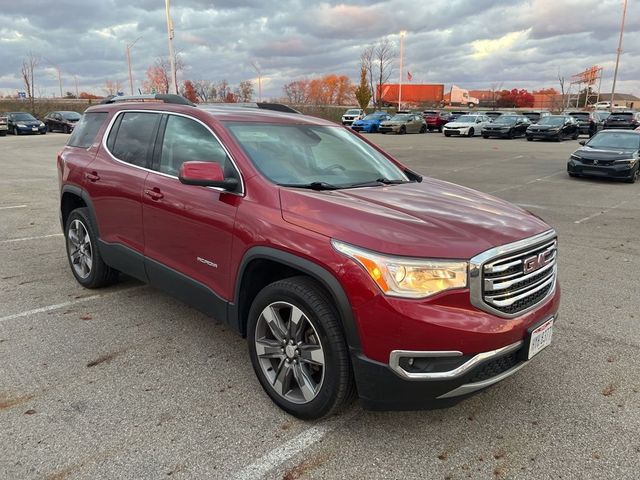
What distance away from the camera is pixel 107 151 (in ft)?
15.1

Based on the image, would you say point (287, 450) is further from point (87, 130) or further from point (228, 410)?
point (87, 130)

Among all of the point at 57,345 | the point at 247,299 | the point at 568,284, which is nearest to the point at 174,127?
the point at 247,299

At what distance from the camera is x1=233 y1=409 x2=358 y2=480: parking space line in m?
2.56

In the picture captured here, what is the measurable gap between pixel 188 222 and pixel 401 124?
33879mm

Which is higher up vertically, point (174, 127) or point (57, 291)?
point (174, 127)

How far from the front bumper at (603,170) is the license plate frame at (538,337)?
12.2 metres

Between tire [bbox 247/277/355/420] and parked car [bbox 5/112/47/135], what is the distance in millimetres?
37174

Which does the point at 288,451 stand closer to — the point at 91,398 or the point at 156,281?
the point at 91,398

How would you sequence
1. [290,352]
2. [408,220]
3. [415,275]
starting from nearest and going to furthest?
[415,275]
[408,220]
[290,352]

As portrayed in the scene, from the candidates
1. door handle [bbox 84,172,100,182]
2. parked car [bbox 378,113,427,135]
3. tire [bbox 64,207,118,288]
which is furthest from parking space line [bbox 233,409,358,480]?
parked car [bbox 378,113,427,135]

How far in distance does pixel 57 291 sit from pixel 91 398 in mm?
2232

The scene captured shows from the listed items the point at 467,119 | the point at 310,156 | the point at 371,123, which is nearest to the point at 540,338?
the point at 310,156

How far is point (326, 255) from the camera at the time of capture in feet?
8.70

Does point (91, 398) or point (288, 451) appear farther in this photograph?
point (91, 398)
